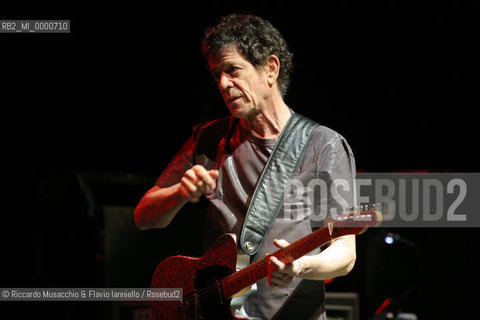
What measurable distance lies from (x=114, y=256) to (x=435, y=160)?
242 cm

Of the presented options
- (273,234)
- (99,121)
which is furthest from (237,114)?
(99,121)

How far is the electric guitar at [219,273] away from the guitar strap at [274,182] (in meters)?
0.09

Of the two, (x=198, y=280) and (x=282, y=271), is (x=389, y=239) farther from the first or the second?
(x=282, y=271)

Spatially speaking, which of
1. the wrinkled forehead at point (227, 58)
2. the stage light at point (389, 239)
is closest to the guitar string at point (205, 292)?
the wrinkled forehead at point (227, 58)

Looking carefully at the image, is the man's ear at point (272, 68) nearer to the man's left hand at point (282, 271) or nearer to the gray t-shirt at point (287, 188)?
the gray t-shirt at point (287, 188)

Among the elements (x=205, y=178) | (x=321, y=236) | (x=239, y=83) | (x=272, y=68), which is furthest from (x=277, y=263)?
(x=272, y=68)

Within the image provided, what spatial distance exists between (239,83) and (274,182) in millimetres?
445

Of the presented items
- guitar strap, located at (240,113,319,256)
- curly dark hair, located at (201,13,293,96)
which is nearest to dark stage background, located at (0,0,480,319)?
curly dark hair, located at (201,13,293,96)

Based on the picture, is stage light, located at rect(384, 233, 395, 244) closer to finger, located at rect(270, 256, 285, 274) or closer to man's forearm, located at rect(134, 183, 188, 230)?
man's forearm, located at rect(134, 183, 188, 230)

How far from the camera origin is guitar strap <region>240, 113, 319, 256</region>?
2207mm

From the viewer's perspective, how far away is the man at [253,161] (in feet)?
7.11

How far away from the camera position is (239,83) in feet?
7.63

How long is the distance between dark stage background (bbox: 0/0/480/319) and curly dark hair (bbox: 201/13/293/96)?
54.5 inches

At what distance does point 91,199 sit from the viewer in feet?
12.7
